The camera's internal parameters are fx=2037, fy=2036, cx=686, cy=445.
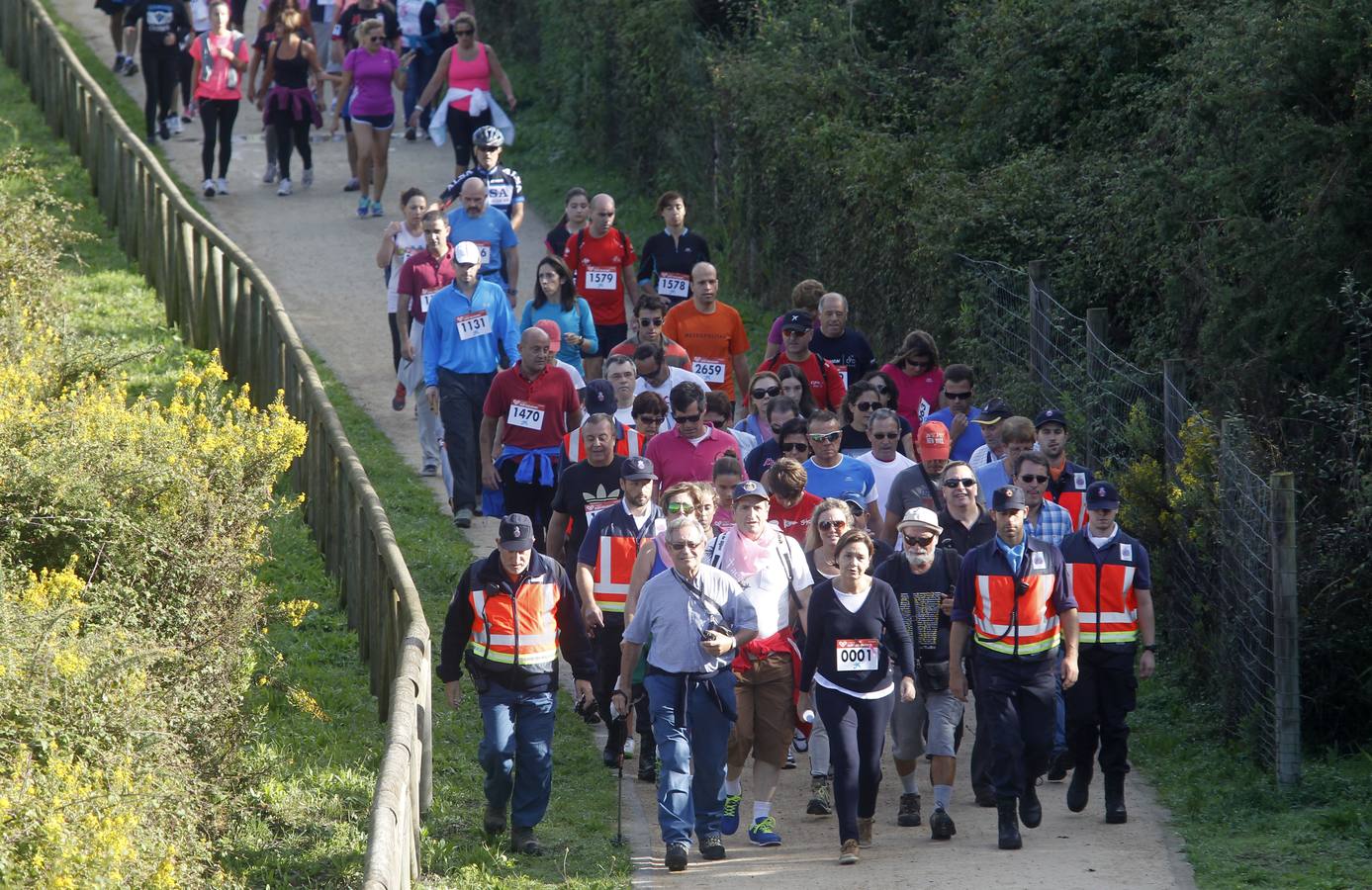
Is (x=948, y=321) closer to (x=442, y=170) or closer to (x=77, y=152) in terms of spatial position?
(x=442, y=170)

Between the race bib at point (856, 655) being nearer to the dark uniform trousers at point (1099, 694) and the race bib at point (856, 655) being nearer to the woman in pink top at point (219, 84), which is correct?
the dark uniform trousers at point (1099, 694)

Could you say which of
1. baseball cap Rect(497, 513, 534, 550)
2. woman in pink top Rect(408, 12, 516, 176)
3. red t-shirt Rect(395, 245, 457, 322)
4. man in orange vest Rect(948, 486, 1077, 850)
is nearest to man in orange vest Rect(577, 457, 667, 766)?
baseball cap Rect(497, 513, 534, 550)

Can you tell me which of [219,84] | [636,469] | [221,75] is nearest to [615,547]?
[636,469]

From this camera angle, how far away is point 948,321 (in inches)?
640

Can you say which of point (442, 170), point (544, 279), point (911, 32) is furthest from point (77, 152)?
point (544, 279)

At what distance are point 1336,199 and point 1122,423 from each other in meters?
2.10

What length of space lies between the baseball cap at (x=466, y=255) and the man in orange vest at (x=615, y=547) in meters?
3.70

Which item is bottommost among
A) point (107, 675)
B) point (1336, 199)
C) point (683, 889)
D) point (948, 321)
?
point (683, 889)

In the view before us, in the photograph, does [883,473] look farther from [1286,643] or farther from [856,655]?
[1286,643]

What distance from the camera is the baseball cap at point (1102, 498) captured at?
1082 cm

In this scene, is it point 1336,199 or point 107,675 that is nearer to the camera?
point 107,675

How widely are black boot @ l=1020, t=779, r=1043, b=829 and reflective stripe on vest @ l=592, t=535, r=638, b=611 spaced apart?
239 centimetres

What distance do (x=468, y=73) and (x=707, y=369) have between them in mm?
7460

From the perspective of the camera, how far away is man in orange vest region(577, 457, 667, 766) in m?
11.2
